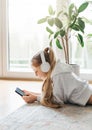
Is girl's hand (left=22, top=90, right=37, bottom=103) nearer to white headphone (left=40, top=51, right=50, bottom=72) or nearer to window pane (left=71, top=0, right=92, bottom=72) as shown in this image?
white headphone (left=40, top=51, right=50, bottom=72)

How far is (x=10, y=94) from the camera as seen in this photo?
2459mm

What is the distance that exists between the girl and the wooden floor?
0.21m

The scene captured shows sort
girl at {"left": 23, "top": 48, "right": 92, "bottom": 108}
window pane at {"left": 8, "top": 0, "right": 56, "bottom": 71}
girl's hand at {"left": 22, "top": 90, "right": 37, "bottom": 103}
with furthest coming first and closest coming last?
window pane at {"left": 8, "top": 0, "right": 56, "bottom": 71}
girl's hand at {"left": 22, "top": 90, "right": 37, "bottom": 103}
girl at {"left": 23, "top": 48, "right": 92, "bottom": 108}

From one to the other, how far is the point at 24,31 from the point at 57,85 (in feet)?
4.47

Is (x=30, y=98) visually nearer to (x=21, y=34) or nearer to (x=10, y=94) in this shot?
(x=10, y=94)

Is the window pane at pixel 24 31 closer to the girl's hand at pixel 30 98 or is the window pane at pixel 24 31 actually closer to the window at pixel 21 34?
the window at pixel 21 34

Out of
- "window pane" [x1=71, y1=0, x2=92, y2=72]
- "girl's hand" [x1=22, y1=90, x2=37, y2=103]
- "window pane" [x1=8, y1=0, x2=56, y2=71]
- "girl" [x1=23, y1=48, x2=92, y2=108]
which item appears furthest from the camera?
"window pane" [x1=8, y1=0, x2=56, y2=71]

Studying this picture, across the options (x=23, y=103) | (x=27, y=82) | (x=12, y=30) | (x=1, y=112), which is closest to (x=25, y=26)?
(x=12, y=30)

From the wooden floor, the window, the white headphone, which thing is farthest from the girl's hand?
the window

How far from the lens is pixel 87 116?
176cm

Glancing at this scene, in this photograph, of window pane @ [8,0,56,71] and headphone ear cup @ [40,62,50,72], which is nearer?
headphone ear cup @ [40,62,50,72]

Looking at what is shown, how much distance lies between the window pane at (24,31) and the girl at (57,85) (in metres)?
1.14

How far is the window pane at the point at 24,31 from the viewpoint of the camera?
10.4 feet

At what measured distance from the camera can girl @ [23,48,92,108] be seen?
78.2 inches
